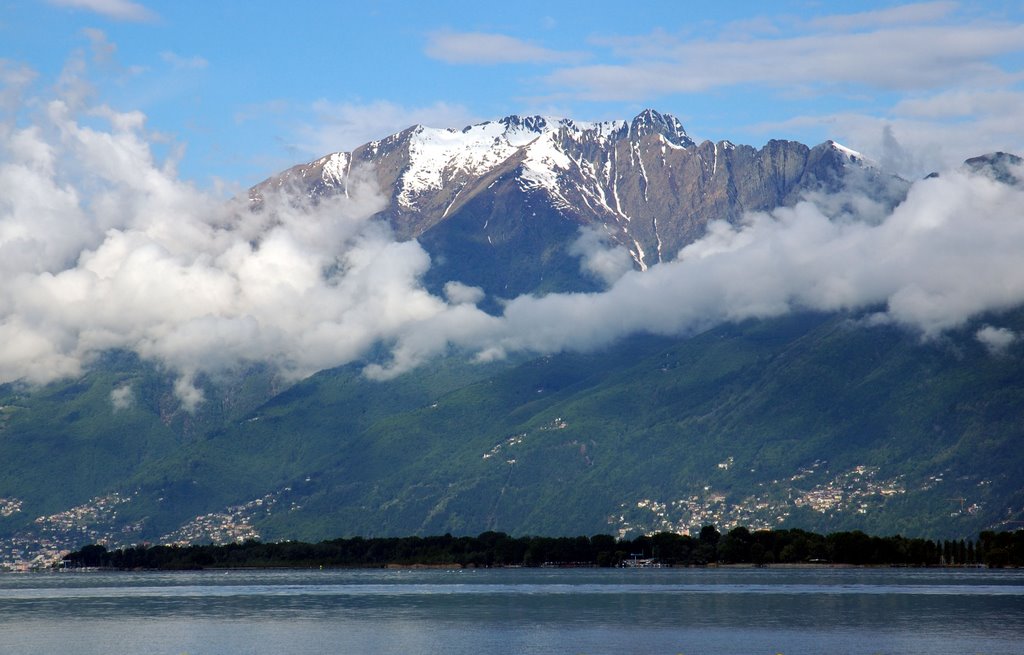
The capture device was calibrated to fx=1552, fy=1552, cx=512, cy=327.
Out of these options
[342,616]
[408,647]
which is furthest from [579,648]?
[342,616]

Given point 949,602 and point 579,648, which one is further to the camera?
point 949,602

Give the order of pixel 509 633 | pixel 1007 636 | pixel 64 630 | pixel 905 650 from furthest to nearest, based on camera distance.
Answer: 1. pixel 64 630
2. pixel 509 633
3. pixel 1007 636
4. pixel 905 650

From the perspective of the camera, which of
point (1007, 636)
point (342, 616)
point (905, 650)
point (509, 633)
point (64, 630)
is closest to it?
point (905, 650)

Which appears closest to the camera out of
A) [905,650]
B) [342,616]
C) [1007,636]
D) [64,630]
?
[905,650]

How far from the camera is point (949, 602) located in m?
195

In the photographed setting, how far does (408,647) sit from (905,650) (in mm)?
45940

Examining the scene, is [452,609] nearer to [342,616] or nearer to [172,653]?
[342,616]

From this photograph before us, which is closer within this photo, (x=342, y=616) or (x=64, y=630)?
(x=64, y=630)

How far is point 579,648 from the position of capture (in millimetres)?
141625

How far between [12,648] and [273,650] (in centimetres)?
2773

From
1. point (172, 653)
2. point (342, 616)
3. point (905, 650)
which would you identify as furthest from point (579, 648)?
point (342, 616)

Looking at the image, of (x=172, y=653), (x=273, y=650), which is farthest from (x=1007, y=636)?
(x=172, y=653)

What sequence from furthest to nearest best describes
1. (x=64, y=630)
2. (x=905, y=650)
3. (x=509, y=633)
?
(x=64, y=630) < (x=509, y=633) < (x=905, y=650)

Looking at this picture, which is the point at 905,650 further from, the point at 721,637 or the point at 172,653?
the point at 172,653
